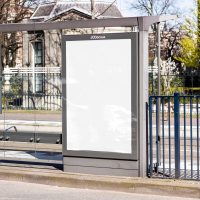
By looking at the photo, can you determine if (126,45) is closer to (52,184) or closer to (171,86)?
(52,184)

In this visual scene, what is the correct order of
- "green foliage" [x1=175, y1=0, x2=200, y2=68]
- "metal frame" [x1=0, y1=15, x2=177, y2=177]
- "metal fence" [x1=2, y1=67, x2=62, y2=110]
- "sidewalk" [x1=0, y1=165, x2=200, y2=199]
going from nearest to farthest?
1. "sidewalk" [x1=0, y1=165, x2=200, y2=199]
2. "metal frame" [x1=0, y1=15, x2=177, y2=177]
3. "metal fence" [x1=2, y1=67, x2=62, y2=110]
4. "green foliage" [x1=175, y1=0, x2=200, y2=68]

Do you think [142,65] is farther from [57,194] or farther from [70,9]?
[70,9]

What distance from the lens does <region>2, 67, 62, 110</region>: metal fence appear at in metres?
11.7

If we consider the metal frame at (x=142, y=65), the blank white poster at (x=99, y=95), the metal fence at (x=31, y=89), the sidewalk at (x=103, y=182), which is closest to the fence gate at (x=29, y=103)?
the metal fence at (x=31, y=89)

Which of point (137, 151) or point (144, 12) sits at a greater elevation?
point (144, 12)

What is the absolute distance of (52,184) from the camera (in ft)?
29.3

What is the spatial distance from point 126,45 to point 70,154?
207 centimetres

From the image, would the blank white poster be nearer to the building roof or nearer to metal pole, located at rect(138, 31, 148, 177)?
metal pole, located at rect(138, 31, 148, 177)

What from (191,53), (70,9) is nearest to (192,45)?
(191,53)

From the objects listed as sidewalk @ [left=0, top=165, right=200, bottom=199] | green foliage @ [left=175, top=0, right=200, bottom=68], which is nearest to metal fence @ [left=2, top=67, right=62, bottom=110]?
sidewalk @ [left=0, top=165, right=200, bottom=199]

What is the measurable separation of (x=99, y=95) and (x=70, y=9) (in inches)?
1203

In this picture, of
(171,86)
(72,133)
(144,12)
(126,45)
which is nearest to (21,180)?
(72,133)

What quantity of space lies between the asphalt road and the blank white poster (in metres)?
0.77

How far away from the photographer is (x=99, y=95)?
8.87 metres
